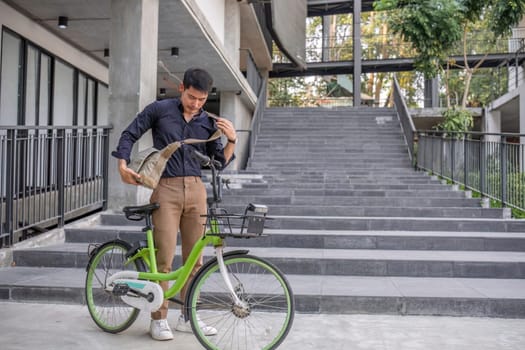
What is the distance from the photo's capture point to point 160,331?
3537mm

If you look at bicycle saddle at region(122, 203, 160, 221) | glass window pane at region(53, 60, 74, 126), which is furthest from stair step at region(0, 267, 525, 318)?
glass window pane at region(53, 60, 74, 126)

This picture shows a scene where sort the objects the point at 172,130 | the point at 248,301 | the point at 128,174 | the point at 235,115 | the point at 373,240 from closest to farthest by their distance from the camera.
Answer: the point at 248,301 < the point at 128,174 < the point at 172,130 < the point at 373,240 < the point at 235,115

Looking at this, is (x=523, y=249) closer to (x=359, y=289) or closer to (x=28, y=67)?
(x=359, y=289)

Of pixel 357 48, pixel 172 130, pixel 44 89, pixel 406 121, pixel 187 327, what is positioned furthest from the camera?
pixel 357 48

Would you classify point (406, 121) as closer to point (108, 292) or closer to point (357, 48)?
point (357, 48)

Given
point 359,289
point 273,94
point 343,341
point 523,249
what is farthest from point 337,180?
point 273,94

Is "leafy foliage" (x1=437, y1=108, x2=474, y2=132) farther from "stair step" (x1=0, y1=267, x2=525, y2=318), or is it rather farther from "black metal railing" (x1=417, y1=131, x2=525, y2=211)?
"stair step" (x1=0, y1=267, x2=525, y2=318)

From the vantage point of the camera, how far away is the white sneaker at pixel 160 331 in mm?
3521

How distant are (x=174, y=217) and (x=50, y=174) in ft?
10.8

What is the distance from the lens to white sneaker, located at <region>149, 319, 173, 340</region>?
3.52 meters

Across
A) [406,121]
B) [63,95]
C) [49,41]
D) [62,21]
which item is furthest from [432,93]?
[62,21]

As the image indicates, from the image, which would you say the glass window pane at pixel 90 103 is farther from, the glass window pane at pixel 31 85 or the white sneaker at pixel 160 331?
the white sneaker at pixel 160 331

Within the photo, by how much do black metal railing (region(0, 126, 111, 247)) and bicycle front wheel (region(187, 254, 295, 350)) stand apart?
10.3ft

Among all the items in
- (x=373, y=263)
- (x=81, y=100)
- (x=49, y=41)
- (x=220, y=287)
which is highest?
(x=49, y=41)
